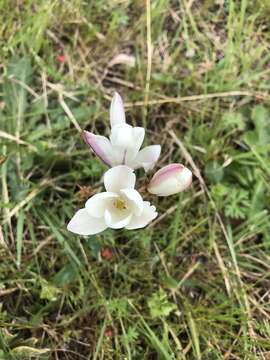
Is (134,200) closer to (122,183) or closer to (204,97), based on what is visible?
(122,183)

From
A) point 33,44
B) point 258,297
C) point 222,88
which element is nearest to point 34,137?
point 33,44

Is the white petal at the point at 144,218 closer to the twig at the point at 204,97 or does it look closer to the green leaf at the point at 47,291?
the green leaf at the point at 47,291

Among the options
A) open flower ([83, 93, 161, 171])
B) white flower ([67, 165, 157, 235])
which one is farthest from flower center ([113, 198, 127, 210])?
open flower ([83, 93, 161, 171])

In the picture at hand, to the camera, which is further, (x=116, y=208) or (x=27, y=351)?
(x=27, y=351)

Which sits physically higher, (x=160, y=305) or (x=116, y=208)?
(x=116, y=208)

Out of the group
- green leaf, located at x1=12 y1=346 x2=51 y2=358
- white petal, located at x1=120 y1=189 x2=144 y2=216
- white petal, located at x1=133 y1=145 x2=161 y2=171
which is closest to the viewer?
white petal, located at x1=120 y1=189 x2=144 y2=216

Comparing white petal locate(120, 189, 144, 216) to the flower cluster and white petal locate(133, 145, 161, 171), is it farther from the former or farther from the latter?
white petal locate(133, 145, 161, 171)

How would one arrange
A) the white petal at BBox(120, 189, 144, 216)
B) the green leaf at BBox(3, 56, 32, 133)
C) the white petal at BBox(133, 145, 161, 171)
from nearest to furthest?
the white petal at BBox(120, 189, 144, 216)
the white petal at BBox(133, 145, 161, 171)
the green leaf at BBox(3, 56, 32, 133)

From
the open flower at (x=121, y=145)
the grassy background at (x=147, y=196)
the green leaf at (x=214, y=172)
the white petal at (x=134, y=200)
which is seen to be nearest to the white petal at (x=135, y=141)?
the open flower at (x=121, y=145)

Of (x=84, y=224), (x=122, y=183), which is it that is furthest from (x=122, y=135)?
(x=84, y=224)
